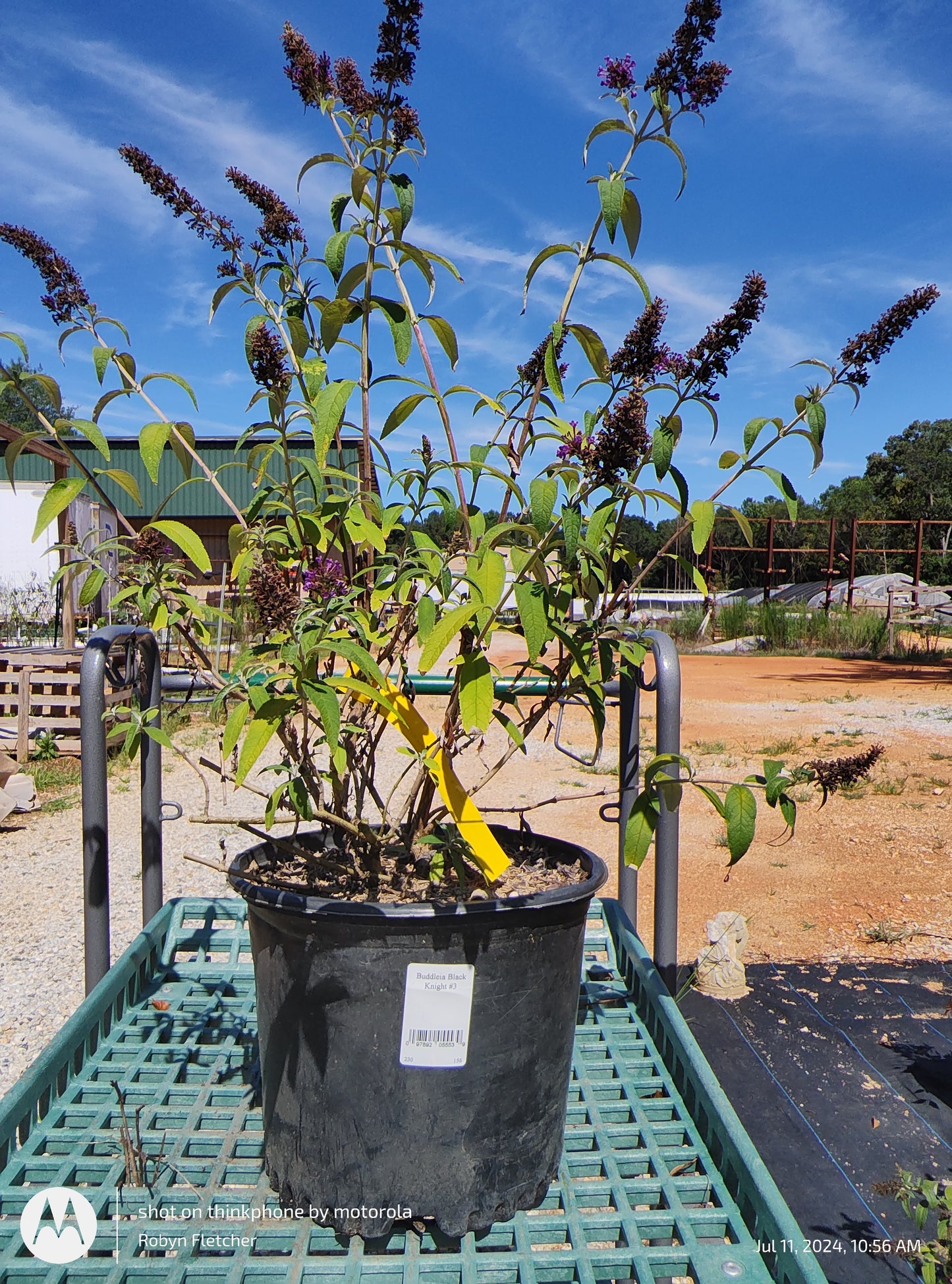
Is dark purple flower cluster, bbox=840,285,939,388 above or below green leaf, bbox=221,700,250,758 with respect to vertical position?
above

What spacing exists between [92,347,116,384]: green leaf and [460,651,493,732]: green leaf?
618mm

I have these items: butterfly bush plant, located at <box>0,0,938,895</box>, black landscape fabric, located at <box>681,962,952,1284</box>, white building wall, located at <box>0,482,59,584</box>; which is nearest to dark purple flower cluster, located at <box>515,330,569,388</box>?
butterfly bush plant, located at <box>0,0,938,895</box>

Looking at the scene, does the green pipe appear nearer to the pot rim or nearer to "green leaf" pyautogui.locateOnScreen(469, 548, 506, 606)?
"green leaf" pyautogui.locateOnScreen(469, 548, 506, 606)

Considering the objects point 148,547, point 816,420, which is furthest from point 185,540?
point 816,420

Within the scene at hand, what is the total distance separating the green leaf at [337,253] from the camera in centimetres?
123

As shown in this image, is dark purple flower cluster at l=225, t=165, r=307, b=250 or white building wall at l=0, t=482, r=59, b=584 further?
white building wall at l=0, t=482, r=59, b=584

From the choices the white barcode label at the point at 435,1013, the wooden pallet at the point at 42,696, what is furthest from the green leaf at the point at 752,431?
the wooden pallet at the point at 42,696

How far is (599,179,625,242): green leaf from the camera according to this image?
3.65 feet

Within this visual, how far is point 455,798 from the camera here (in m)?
1.23

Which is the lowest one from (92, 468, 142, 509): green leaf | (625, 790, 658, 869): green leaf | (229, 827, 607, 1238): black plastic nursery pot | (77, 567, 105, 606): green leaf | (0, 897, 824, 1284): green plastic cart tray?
(0, 897, 824, 1284): green plastic cart tray

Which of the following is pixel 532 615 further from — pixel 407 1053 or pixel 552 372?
pixel 407 1053

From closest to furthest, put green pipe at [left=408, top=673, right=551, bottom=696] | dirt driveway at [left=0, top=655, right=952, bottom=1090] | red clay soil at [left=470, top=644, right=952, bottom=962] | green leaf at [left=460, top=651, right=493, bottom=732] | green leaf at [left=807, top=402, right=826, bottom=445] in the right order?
green leaf at [left=460, top=651, right=493, bottom=732], green leaf at [left=807, top=402, right=826, bottom=445], green pipe at [left=408, top=673, right=551, bottom=696], dirt driveway at [left=0, top=655, right=952, bottom=1090], red clay soil at [left=470, top=644, right=952, bottom=962]

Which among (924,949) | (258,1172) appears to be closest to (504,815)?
(924,949)

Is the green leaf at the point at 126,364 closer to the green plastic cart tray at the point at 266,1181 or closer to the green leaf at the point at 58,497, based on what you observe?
the green leaf at the point at 58,497
